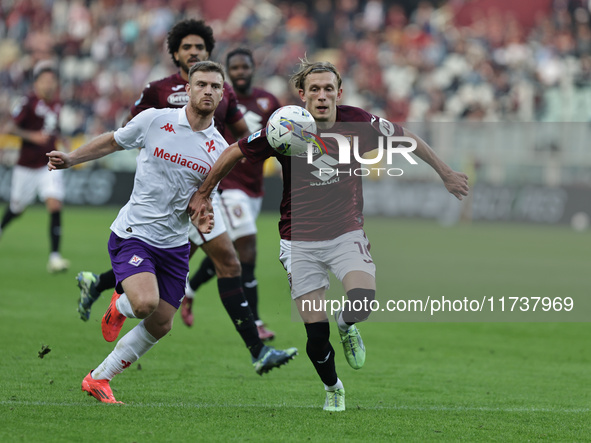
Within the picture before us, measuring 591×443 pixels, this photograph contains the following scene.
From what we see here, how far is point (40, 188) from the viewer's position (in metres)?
13.5

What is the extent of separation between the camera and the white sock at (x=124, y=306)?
627 cm

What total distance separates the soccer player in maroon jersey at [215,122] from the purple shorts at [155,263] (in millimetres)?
1063

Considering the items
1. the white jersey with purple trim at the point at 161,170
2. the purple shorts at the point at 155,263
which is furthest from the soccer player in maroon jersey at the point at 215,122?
the white jersey with purple trim at the point at 161,170

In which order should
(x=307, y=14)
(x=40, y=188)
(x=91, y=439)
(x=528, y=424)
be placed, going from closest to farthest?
(x=91, y=439) < (x=528, y=424) < (x=40, y=188) < (x=307, y=14)

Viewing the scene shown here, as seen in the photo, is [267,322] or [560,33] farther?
[560,33]

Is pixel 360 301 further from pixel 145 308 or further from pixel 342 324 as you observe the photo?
pixel 145 308

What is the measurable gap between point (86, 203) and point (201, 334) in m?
16.6

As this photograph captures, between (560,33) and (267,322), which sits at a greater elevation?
(560,33)

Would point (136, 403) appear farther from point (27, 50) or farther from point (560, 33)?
point (27, 50)

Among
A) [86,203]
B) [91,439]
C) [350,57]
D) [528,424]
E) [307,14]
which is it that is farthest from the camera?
[307,14]

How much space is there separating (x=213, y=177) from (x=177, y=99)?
1935 millimetres

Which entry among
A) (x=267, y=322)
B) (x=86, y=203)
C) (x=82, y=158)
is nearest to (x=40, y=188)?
(x=267, y=322)

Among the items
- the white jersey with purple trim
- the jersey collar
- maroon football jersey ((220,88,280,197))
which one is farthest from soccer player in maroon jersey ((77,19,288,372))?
maroon football jersey ((220,88,280,197))

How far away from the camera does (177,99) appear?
7.90 metres
